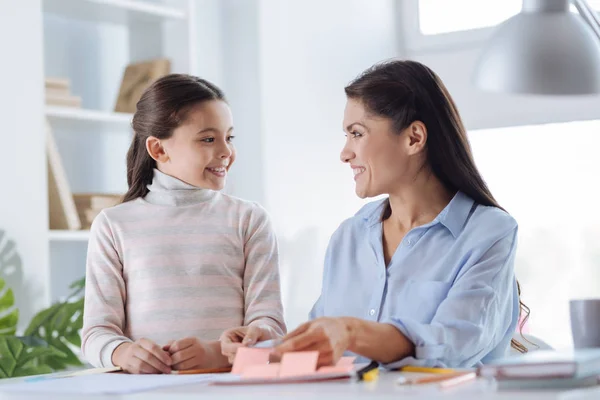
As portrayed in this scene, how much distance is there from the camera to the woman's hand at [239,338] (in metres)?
1.62

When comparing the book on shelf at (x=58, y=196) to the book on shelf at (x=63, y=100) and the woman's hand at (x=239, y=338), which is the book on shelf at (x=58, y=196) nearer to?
the book on shelf at (x=63, y=100)

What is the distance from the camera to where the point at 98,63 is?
3.78m

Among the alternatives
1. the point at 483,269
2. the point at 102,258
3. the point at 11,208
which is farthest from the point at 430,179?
the point at 11,208

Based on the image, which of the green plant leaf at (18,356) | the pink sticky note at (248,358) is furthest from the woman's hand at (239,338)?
the green plant leaf at (18,356)

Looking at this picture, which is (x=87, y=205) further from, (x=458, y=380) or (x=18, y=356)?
(x=458, y=380)

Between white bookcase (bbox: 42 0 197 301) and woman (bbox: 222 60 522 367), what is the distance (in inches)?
69.1

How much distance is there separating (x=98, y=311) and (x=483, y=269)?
75 cm

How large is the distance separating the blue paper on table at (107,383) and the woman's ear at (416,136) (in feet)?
2.09

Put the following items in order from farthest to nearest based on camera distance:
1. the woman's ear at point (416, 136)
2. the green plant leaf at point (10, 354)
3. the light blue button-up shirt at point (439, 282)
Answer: the green plant leaf at point (10, 354), the woman's ear at point (416, 136), the light blue button-up shirt at point (439, 282)

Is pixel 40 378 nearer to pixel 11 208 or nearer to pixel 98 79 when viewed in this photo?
pixel 11 208

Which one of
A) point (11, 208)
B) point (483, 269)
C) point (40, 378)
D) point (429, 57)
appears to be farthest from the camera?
point (429, 57)

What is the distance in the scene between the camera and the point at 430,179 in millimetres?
1917

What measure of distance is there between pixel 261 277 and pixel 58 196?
152 centimetres

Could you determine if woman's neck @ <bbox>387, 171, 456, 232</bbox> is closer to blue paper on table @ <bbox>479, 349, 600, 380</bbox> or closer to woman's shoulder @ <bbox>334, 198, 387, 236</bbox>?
woman's shoulder @ <bbox>334, 198, 387, 236</bbox>
